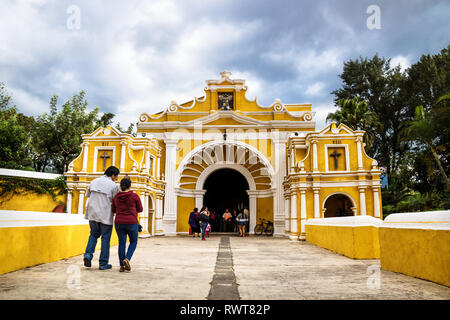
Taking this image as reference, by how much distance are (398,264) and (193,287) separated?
342 cm

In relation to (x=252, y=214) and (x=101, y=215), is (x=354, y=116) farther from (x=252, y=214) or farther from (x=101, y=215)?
(x=101, y=215)

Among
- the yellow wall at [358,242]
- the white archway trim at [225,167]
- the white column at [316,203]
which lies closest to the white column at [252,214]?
the white archway trim at [225,167]

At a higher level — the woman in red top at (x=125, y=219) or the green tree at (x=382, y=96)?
the green tree at (x=382, y=96)

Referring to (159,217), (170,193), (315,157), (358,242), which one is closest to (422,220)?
(358,242)

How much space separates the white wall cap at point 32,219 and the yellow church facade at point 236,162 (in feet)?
30.2

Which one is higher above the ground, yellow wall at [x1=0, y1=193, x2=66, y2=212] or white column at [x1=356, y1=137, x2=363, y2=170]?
white column at [x1=356, y1=137, x2=363, y2=170]

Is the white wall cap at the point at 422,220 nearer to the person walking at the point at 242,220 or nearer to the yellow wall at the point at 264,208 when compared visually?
the person walking at the point at 242,220

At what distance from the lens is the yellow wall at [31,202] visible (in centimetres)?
Answer: 1591

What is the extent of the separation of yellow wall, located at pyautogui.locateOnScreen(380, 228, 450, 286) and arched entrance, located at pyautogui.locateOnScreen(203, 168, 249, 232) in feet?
60.5

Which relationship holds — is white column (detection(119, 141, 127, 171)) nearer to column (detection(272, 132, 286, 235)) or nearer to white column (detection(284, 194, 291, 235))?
column (detection(272, 132, 286, 235))

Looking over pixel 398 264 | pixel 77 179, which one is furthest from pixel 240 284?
pixel 77 179

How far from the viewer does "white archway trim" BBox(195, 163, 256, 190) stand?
21422 mm

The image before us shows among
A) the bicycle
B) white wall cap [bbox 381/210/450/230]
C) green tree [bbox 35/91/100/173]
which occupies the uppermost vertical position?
green tree [bbox 35/91/100/173]

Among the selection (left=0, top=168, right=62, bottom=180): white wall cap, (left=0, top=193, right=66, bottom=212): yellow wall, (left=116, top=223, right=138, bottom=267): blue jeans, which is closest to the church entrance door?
(left=0, top=193, right=66, bottom=212): yellow wall
